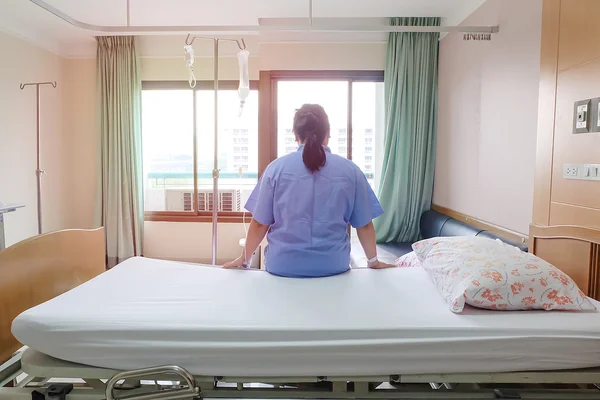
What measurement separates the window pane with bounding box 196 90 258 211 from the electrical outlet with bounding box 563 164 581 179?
10.4 feet

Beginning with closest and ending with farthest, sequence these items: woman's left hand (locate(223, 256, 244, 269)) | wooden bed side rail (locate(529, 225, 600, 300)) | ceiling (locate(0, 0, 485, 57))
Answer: wooden bed side rail (locate(529, 225, 600, 300)) < woman's left hand (locate(223, 256, 244, 269)) < ceiling (locate(0, 0, 485, 57))

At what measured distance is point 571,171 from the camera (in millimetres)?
1693

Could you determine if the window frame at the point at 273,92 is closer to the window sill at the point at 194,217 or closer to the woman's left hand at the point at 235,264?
the window sill at the point at 194,217

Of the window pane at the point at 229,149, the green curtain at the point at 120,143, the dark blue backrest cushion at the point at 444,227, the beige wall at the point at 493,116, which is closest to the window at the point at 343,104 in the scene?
the window pane at the point at 229,149

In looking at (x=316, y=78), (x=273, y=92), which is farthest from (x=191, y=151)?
(x=316, y=78)

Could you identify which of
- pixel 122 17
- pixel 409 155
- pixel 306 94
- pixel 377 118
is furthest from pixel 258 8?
pixel 409 155

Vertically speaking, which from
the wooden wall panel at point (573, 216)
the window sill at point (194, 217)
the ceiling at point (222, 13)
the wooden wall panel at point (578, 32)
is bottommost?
the window sill at point (194, 217)

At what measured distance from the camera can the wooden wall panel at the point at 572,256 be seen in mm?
1579

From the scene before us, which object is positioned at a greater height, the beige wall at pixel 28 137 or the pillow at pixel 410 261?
the beige wall at pixel 28 137

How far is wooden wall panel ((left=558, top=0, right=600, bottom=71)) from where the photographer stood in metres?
1.57

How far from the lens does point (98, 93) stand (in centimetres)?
429

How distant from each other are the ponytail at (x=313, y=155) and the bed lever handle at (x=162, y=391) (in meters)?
0.93

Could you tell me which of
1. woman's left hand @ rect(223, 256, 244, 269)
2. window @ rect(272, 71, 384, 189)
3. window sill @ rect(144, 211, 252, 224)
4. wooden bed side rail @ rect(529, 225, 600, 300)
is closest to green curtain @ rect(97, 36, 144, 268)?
window sill @ rect(144, 211, 252, 224)

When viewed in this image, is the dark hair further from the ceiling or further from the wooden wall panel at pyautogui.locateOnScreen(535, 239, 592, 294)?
the ceiling
